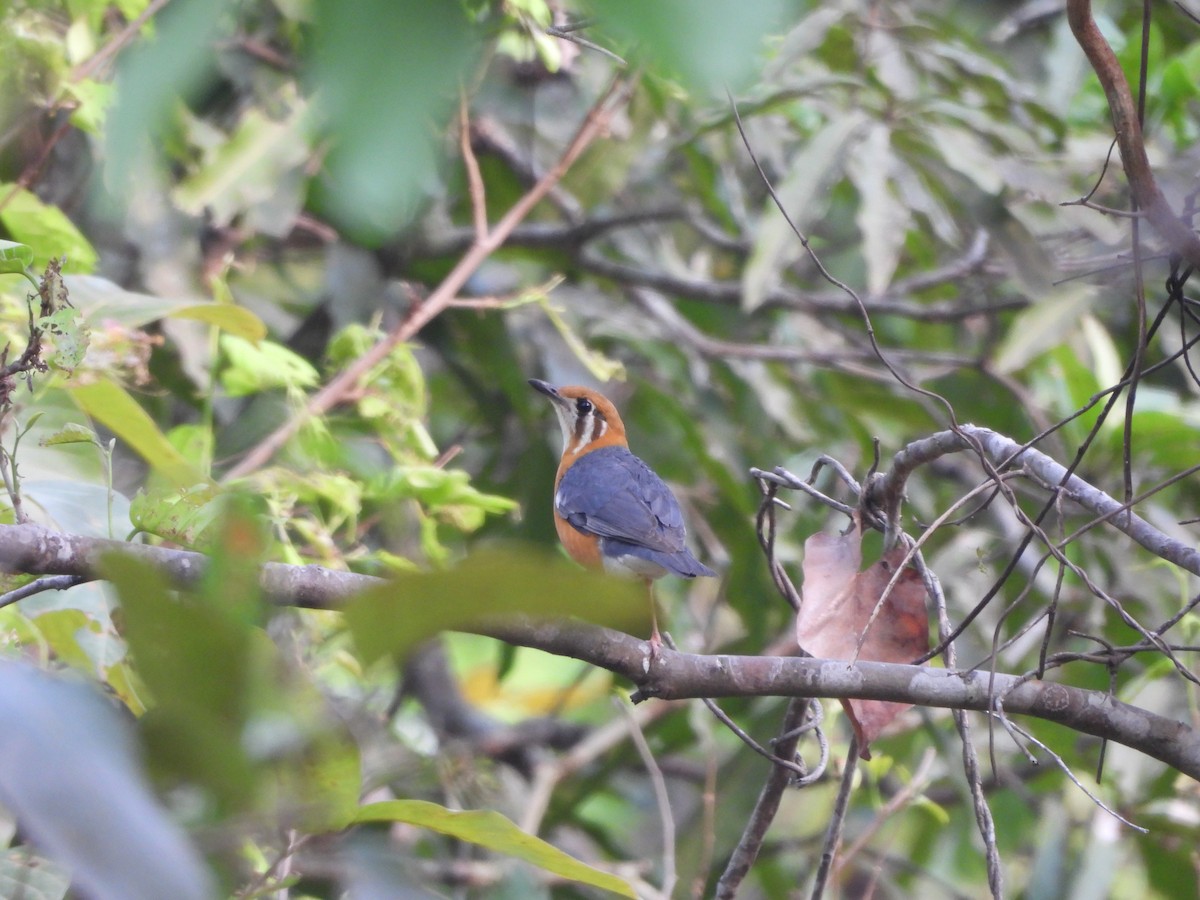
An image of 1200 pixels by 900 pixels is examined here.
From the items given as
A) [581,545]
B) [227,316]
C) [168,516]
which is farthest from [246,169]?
[168,516]

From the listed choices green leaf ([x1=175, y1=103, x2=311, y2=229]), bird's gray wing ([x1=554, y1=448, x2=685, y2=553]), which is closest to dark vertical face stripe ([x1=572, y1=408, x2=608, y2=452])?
bird's gray wing ([x1=554, y1=448, x2=685, y2=553])

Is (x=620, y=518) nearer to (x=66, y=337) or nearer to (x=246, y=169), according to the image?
(x=246, y=169)

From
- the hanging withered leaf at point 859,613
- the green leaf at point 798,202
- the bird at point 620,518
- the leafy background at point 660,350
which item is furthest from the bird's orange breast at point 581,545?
the hanging withered leaf at point 859,613

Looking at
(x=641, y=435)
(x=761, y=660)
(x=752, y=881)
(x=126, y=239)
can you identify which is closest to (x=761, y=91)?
(x=641, y=435)

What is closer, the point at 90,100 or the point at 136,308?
the point at 136,308

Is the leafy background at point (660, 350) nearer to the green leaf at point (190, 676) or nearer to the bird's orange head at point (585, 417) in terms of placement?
the bird's orange head at point (585, 417)

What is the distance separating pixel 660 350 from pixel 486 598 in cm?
485

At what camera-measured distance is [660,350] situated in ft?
18.0

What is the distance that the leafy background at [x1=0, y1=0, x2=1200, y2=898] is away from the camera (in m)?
3.27

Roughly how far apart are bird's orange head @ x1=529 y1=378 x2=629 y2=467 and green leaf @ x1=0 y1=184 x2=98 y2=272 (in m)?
2.04

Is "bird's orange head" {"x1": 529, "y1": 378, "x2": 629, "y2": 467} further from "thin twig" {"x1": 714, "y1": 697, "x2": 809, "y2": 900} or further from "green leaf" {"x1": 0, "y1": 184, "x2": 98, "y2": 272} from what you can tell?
"thin twig" {"x1": 714, "y1": 697, "x2": 809, "y2": 900}

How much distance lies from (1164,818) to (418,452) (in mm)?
3495

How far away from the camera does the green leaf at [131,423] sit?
2.96m

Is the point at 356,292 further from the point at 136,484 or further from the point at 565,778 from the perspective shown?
the point at 565,778
